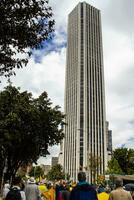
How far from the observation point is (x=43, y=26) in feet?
32.2

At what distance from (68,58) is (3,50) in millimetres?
182811

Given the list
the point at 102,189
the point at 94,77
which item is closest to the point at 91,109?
the point at 94,77

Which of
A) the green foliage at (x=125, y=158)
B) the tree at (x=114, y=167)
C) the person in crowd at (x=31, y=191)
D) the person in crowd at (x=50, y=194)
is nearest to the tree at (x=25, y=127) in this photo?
the person in crowd at (x=50, y=194)

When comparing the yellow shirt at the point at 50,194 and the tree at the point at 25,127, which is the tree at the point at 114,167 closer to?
the tree at the point at 25,127

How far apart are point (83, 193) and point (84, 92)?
170 meters

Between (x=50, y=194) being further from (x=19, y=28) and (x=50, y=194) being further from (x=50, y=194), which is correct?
(x=19, y=28)

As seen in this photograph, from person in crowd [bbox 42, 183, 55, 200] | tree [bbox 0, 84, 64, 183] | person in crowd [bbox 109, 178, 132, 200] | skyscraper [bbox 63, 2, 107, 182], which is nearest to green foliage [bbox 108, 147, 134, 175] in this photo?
tree [bbox 0, 84, 64, 183]

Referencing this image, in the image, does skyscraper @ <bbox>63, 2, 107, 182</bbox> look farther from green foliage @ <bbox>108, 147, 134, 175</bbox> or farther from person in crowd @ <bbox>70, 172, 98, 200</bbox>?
person in crowd @ <bbox>70, 172, 98, 200</bbox>

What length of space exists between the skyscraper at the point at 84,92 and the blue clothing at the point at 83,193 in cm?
15983

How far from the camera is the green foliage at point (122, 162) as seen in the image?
66.3 metres

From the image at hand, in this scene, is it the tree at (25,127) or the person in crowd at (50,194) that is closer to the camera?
the person in crowd at (50,194)

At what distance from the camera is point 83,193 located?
7.84 meters

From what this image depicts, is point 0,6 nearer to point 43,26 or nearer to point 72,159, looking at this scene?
point 43,26

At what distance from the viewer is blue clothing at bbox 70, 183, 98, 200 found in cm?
783
